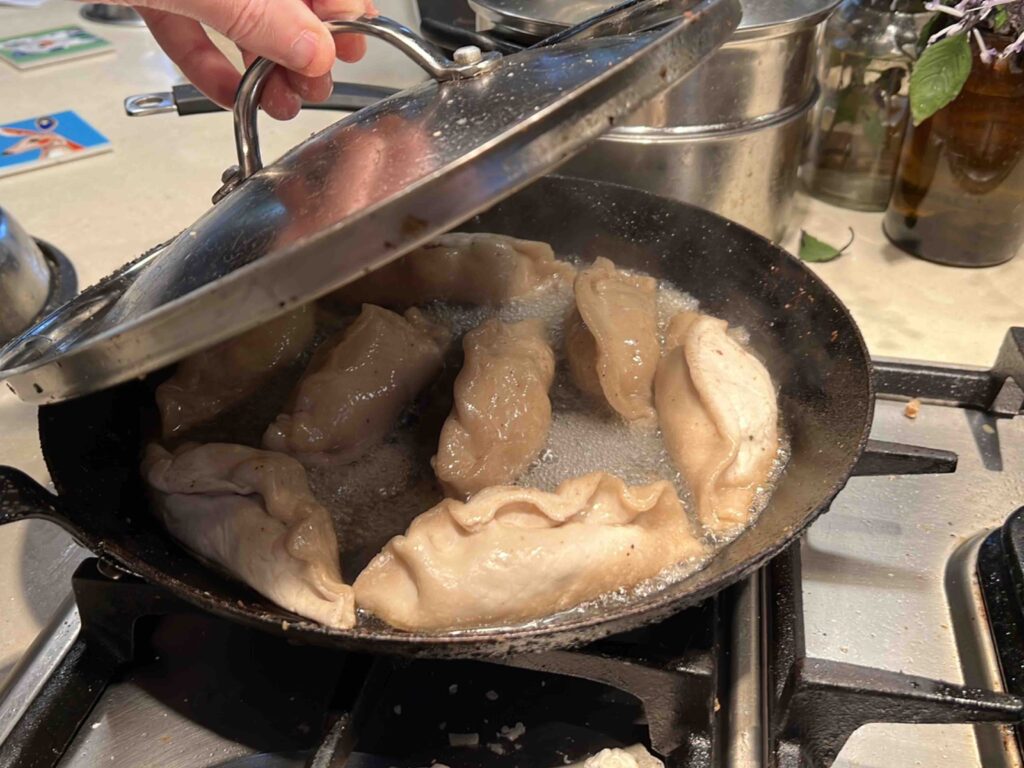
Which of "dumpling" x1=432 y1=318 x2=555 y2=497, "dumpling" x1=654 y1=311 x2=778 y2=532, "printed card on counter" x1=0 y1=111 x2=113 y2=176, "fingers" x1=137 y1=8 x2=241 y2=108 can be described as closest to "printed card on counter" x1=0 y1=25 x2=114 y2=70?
"printed card on counter" x1=0 y1=111 x2=113 y2=176

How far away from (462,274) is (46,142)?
4.21ft

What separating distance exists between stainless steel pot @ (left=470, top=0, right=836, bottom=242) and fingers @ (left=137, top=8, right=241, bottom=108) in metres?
0.40

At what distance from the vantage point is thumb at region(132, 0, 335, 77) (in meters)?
0.61

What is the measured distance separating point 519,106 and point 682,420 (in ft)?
1.51

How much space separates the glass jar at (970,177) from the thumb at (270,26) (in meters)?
0.97

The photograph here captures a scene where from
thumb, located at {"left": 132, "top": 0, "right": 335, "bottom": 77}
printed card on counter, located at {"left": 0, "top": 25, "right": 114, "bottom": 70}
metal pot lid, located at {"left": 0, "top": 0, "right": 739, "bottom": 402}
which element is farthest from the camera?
printed card on counter, located at {"left": 0, "top": 25, "right": 114, "bottom": 70}

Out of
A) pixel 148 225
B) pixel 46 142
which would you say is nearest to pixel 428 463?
pixel 148 225

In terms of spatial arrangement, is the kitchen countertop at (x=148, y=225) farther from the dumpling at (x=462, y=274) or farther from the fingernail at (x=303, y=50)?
the fingernail at (x=303, y=50)

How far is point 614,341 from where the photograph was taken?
3.11 feet

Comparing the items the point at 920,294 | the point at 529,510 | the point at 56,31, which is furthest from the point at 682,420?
the point at 56,31

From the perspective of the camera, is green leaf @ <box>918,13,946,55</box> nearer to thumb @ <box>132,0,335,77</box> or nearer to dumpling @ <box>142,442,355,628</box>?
thumb @ <box>132,0,335,77</box>

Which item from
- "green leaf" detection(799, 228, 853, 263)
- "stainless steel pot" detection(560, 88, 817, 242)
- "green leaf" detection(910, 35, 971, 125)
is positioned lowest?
"green leaf" detection(799, 228, 853, 263)

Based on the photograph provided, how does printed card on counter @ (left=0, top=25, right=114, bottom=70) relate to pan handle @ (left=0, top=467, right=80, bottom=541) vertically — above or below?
below

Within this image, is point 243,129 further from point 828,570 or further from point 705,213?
point 828,570
